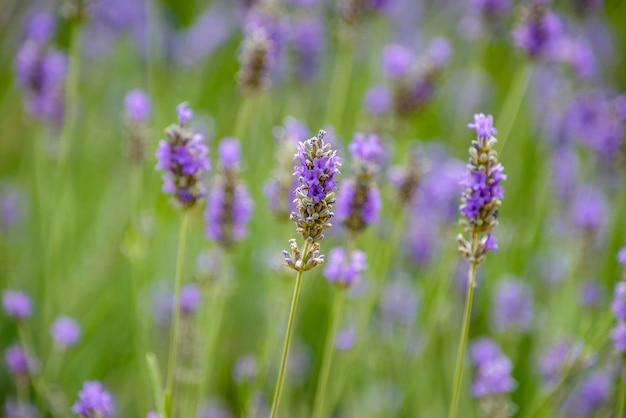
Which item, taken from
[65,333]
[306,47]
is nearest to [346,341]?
[65,333]

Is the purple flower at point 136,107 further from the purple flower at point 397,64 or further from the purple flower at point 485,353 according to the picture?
the purple flower at point 485,353

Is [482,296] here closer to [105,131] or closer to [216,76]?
[105,131]

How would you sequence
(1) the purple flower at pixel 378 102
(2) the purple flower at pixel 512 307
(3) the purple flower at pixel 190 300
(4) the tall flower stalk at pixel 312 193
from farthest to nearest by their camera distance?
(1) the purple flower at pixel 378 102 → (2) the purple flower at pixel 512 307 → (3) the purple flower at pixel 190 300 → (4) the tall flower stalk at pixel 312 193

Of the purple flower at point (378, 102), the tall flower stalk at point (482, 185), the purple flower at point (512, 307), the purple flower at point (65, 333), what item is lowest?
the purple flower at point (65, 333)

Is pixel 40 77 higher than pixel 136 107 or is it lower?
higher

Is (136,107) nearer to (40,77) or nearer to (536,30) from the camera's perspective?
(40,77)

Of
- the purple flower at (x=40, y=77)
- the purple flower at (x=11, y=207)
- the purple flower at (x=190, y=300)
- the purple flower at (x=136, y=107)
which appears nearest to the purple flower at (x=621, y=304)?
the purple flower at (x=190, y=300)

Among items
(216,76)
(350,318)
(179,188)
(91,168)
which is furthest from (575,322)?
(216,76)
